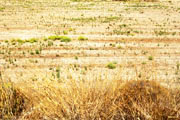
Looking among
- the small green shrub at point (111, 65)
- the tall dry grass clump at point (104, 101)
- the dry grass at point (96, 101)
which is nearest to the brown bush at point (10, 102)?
the dry grass at point (96, 101)

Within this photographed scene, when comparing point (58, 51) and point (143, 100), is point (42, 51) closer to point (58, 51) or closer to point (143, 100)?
point (58, 51)

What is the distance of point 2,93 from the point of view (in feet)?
10.7

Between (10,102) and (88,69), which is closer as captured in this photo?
(10,102)

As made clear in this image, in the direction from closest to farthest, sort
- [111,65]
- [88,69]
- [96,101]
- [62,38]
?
[96,101] → [88,69] → [111,65] → [62,38]

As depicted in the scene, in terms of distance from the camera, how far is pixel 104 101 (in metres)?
3.21

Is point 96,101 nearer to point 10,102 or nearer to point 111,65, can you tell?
point 10,102

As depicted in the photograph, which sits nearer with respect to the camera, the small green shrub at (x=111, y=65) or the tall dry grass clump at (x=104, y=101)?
the tall dry grass clump at (x=104, y=101)

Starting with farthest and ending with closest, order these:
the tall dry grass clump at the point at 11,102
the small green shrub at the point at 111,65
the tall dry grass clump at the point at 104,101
Result: the small green shrub at the point at 111,65 → the tall dry grass clump at the point at 11,102 → the tall dry grass clump at the point at 104,101

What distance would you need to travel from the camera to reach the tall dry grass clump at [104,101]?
3105mm

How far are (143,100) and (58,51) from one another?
10.7 meters

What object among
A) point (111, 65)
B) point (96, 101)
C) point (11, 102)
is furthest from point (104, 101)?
point (111, 65)

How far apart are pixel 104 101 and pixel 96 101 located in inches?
4.9

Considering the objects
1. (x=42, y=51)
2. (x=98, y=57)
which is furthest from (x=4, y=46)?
(x=98, y=57)

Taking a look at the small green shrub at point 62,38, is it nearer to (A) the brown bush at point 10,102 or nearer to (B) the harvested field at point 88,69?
(B) the harvested field at point 88,69
